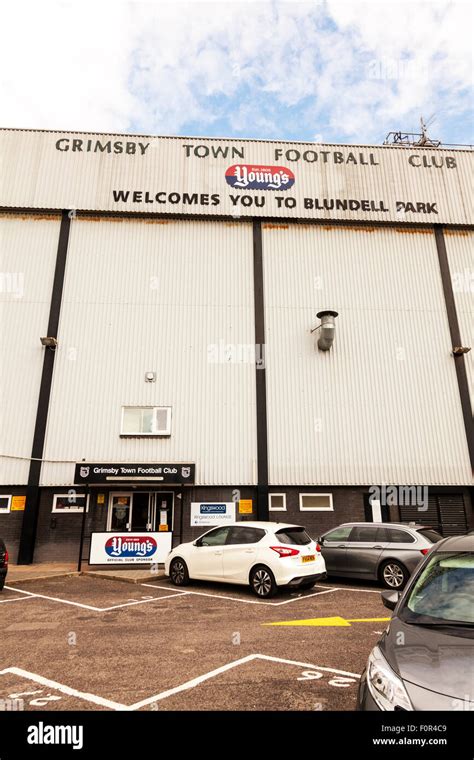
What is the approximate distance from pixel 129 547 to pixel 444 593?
11191 millimetres

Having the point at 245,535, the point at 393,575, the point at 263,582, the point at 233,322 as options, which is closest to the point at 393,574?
the point at 393,575

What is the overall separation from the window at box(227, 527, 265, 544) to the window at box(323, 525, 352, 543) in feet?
9.43

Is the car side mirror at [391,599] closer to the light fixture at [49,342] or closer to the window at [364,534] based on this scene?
the window at [364,534]

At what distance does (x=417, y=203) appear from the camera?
1984cm

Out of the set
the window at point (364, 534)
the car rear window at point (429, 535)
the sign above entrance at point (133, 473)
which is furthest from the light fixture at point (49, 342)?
the car rear window at point (429, 535)

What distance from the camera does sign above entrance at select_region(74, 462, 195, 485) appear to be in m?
15.3

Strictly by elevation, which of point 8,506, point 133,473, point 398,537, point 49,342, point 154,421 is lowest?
point 398,537

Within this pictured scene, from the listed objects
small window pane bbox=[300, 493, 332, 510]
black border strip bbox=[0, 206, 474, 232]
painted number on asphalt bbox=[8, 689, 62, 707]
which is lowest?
painted number on asphalt bbox=[8, 689, 62, 707]

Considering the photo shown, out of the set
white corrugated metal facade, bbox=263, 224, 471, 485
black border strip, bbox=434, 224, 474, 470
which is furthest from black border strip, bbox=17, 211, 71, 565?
black border strip, bbox=434, 224, 474, 470

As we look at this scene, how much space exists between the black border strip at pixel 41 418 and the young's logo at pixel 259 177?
7.44 metres

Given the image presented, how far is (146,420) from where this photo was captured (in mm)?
16781

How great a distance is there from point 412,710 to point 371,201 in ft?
67.1

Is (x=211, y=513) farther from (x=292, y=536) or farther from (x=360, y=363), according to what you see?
(x=360, y=363)

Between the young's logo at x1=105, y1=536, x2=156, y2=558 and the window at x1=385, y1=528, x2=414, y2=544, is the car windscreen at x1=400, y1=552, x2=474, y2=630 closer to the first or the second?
the window at x1=385, y1=528, x2=414, y2=544
